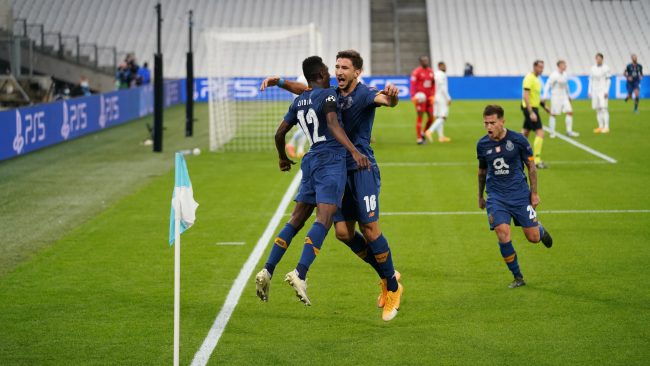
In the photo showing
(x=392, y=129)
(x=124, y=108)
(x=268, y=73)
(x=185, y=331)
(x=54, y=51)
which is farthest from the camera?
(x=268, y=73)

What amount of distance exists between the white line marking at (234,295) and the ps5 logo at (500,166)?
2.96 m

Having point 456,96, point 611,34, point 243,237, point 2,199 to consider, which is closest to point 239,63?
point 456,96

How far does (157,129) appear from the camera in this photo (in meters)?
26.9

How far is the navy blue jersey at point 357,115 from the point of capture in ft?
32.5

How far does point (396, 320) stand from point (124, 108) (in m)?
29.2

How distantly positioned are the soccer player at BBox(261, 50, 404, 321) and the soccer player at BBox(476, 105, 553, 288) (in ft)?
5.45

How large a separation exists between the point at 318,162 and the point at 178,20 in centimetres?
5385

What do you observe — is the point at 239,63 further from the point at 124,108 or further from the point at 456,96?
the point at 124,108

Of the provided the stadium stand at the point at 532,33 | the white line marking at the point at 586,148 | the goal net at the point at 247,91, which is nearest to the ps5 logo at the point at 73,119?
the goal net at the point at 247,91

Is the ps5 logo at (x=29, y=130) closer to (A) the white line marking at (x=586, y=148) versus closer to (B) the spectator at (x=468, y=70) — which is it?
(A) the white line marking at (x=586, y=148)

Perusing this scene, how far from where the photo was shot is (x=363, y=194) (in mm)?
9930

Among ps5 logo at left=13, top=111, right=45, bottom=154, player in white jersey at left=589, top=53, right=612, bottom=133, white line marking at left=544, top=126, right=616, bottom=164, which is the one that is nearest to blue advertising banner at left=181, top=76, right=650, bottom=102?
player in white jersey at left=589, top=53, right=612, bottom=133

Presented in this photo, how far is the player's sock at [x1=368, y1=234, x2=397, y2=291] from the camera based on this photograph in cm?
1012

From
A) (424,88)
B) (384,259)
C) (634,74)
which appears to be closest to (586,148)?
(424,88)
